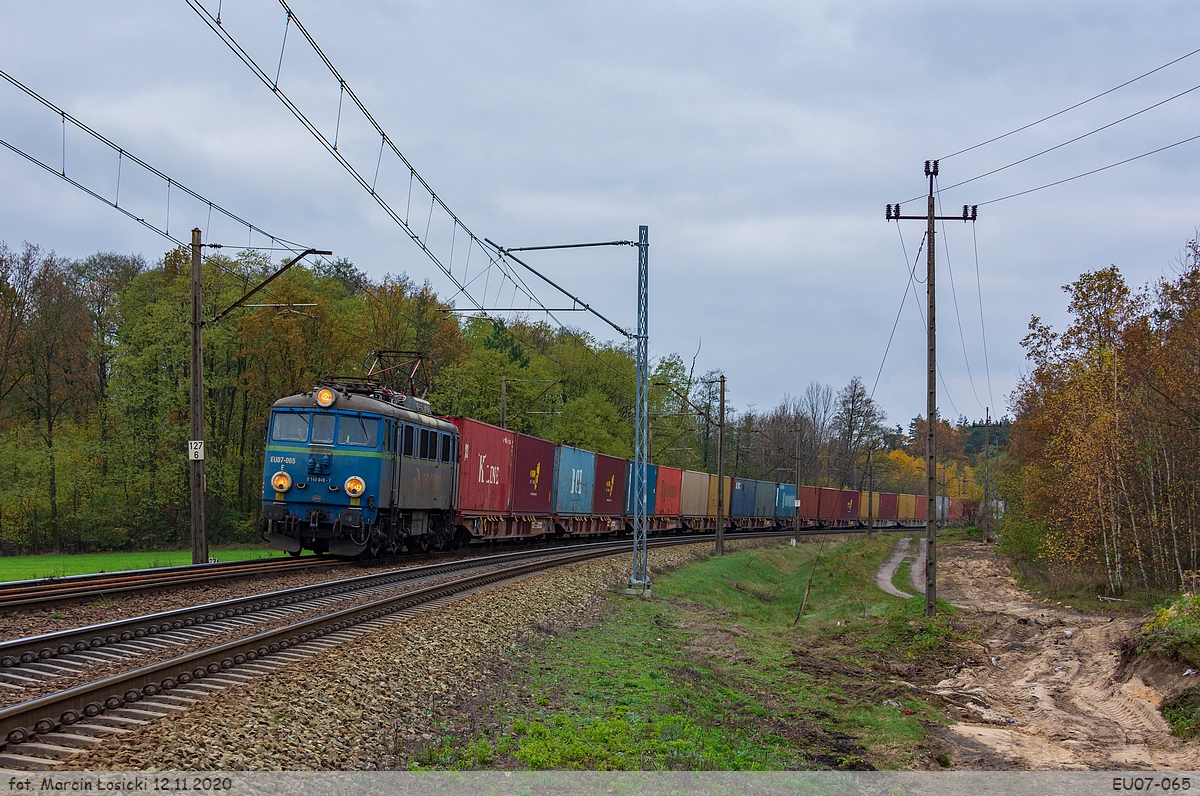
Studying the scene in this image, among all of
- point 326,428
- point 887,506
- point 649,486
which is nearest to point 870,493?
point 887,506

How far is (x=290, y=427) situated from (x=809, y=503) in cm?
4603

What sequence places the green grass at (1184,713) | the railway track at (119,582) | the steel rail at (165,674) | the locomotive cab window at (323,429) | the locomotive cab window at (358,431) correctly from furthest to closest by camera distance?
the locomotive cab window at (323,429) → the locomotive cab window at (358,431) → the railway track at (119,582) → the green grass at (1184,713) → the steel rail at (165,674)

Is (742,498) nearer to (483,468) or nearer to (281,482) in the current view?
(483,468)

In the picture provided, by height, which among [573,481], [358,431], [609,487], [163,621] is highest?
[358,431]

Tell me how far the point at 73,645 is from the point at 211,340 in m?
33.4

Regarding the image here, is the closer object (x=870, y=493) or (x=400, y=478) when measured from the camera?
(x=400, y=478)

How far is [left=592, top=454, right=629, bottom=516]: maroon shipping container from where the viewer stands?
3653cm

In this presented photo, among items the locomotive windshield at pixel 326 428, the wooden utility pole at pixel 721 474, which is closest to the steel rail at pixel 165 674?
the locomotive windshield at pixel 326 428

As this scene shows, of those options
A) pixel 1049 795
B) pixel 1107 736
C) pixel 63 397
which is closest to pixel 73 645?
pixel 1049 795

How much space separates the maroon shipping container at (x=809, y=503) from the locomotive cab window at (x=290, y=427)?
4419 centimetres

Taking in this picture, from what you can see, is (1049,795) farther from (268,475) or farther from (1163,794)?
(268,475)

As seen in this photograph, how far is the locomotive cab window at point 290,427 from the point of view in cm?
1881

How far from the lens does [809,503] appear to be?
59594 mm

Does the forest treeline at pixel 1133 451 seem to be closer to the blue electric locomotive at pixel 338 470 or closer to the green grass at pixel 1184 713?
the green grass at pixel 1184 713
